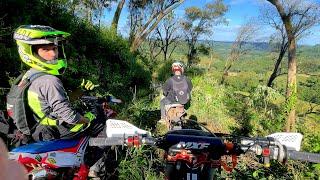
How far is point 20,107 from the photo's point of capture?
11.6ft

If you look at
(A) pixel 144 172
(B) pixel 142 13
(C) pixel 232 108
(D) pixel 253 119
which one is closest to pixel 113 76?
(C) pixel 232 108

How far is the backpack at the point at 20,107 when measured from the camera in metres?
3.55

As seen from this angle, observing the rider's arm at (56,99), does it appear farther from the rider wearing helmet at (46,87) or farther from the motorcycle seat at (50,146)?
the motorcycle seat at (50,146)

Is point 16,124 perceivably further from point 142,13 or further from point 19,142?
point 142,13

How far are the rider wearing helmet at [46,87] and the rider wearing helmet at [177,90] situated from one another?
5280 millimetres

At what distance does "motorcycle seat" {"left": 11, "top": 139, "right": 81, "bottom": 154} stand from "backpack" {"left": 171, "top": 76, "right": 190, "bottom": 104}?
5.53 metres

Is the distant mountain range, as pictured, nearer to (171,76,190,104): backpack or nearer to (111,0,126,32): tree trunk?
(111,0,126,32): tree trunk

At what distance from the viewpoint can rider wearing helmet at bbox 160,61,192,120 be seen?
9.26 m

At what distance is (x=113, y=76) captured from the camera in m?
13.9

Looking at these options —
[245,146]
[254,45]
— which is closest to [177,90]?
[245,146]

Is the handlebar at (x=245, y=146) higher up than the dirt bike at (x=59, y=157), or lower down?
higher up

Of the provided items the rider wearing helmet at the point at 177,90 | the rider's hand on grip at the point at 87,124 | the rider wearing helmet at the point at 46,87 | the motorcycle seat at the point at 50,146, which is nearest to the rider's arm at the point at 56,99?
the rider wearing helmet at the point at 46,87

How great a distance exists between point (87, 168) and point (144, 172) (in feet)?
4.02

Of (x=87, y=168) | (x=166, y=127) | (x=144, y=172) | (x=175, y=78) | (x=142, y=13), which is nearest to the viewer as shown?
(x=87, y=168)
